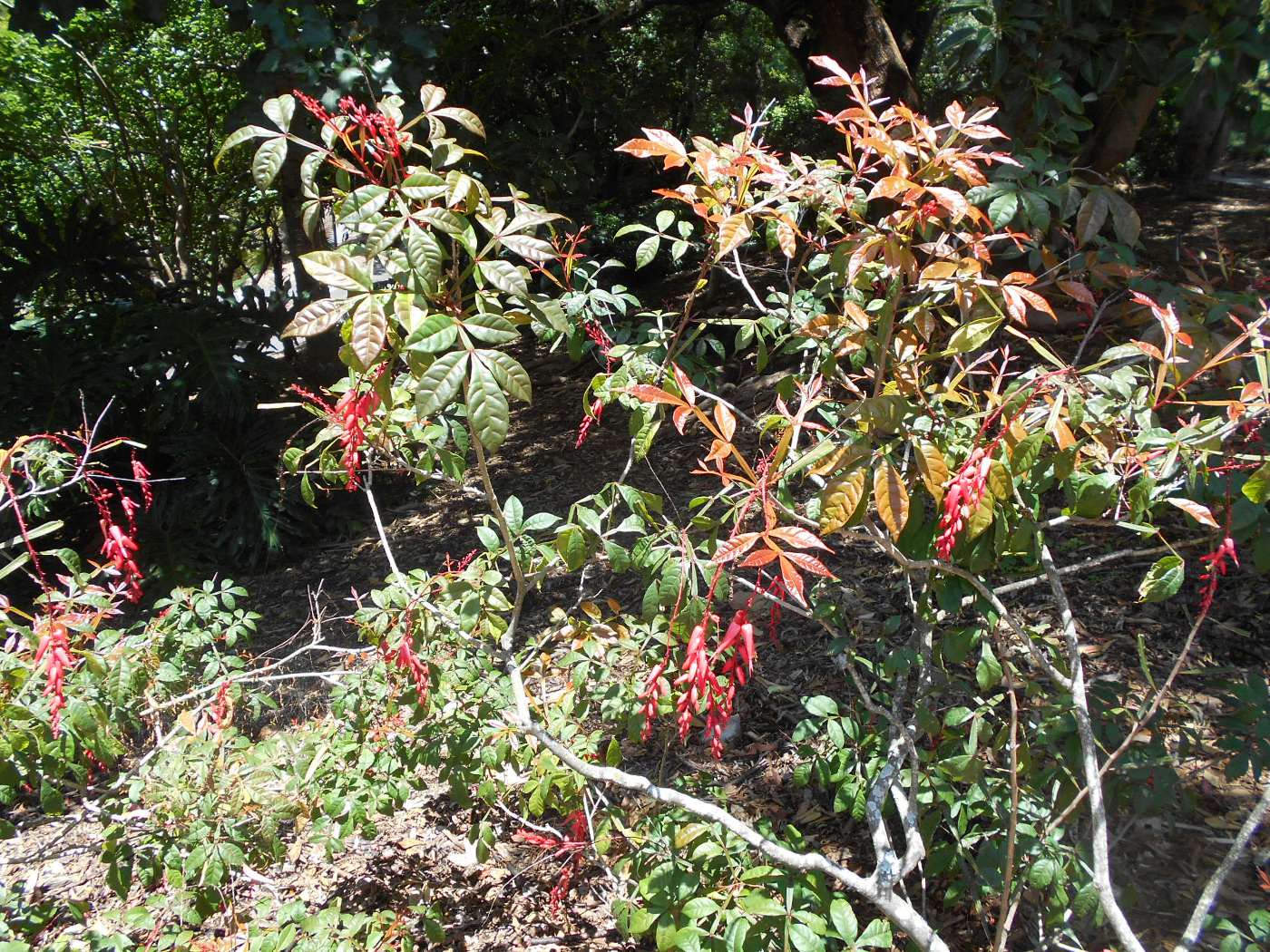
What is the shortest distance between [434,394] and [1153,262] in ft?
16.4

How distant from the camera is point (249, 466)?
4.82m

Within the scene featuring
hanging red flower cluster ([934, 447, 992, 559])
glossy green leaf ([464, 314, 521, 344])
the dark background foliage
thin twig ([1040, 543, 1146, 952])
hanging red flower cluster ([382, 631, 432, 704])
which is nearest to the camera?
hanging red flower cluster ([934, 447, 992, 559])

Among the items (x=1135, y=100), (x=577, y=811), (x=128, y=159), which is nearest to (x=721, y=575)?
(x=577, y=811)

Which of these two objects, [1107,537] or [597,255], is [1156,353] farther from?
[597,255]

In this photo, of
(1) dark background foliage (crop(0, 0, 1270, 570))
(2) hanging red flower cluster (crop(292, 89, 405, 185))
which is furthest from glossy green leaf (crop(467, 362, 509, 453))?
(1) dark background foliage (crop(0, 0, 1270, 570))

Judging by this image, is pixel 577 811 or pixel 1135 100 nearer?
pixel 577 811

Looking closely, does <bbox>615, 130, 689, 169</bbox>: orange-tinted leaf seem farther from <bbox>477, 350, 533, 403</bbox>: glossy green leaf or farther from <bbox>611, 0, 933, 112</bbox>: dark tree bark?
<bbox>611, 0, 933, 112</bbox>: dark tree bark

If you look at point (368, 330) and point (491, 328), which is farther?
point (491, 328)

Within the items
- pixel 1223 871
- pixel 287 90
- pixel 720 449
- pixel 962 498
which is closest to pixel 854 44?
pixel 287 90

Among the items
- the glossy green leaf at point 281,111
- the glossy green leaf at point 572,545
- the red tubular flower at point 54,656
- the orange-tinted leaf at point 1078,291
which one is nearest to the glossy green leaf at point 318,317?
the glossy green leaf at point 281,111

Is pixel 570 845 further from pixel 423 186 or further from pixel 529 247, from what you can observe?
pixel 423 186

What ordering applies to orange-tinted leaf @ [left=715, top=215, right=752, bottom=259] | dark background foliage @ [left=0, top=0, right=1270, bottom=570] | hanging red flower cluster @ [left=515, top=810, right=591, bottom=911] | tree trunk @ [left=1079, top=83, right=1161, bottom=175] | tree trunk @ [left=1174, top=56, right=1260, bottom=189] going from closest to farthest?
1. orange-tinted leaf @ [left=715, top=215, right=752, bottom=259]
2. hanging red flower cluster @ [left=515, top=810, right=591, bottom=911]
3. dark background foliage @ [left=0, top=0, right=1270, bottom=570]
4. tree trunk @ [left=1079, top=83, right=1161, bottom=175]
5. tree trunk @ [left=1174, top=56, right=1260, bottom=189]

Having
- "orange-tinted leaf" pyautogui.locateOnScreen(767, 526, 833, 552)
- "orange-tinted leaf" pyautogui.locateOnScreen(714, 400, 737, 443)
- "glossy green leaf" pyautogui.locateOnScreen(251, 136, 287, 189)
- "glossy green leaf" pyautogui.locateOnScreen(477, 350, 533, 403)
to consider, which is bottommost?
"orange-tinted leaf" pyautogui.locateOnScreen(767, 526, 833, 552)

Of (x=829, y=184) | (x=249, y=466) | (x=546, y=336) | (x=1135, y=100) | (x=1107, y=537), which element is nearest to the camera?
(x=829, y=184)
